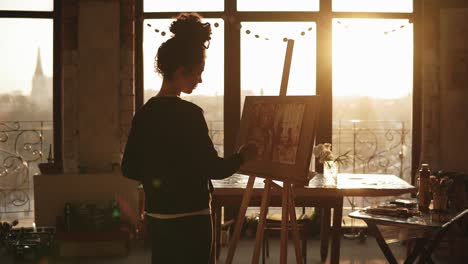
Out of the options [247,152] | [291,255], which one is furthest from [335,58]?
[247,152]

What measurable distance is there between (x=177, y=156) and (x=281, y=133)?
951mm

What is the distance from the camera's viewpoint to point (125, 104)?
19.1 ft

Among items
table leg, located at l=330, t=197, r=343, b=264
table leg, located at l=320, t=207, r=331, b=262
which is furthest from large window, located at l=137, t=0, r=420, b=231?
table leg, located at l=330, t=197, r=343, b=264

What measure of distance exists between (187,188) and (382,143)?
4.16 metres

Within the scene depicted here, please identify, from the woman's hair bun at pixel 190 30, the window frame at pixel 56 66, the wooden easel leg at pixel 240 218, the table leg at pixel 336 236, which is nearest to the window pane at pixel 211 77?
the window frame at pixel 56 66

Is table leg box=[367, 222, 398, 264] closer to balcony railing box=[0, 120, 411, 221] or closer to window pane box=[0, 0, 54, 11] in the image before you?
balcony railing box=[0, 120, 411, 221]

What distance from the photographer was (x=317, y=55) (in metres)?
5.98

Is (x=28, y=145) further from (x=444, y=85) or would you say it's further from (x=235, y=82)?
(x=444, y=85)

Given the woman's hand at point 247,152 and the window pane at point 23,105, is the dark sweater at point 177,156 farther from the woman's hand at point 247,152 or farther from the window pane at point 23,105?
the window pane at point 23,105

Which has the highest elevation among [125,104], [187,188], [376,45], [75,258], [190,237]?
[376,45]

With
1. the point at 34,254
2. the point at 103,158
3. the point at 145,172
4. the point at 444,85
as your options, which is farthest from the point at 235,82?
the point at 145,172

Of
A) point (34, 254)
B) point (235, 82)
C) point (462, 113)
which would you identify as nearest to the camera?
point (34, 254)

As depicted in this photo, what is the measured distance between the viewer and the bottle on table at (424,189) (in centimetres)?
354

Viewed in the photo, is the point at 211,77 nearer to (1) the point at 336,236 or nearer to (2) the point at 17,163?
(2) the point at 17,163
